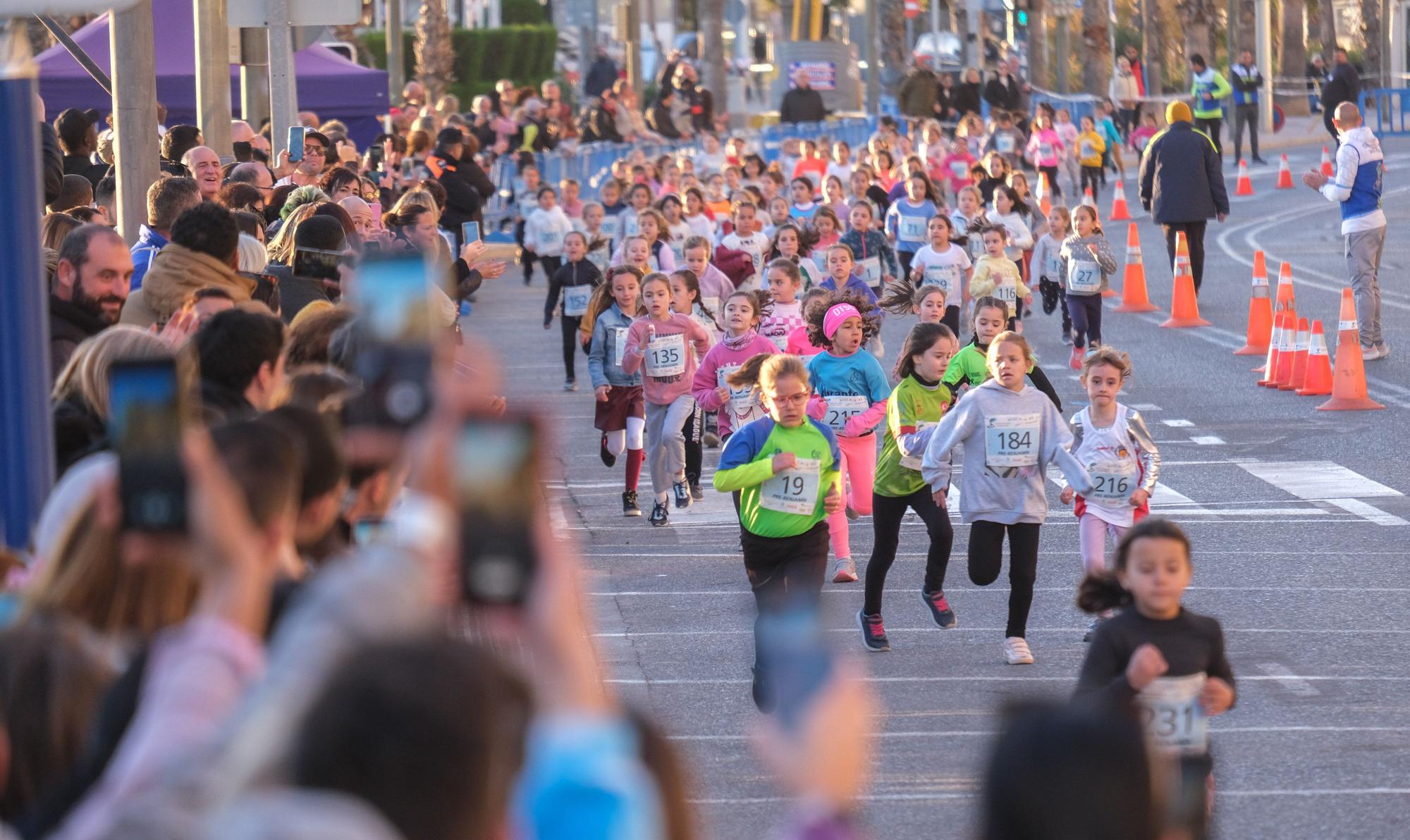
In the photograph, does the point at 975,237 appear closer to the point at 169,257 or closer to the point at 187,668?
the point at 169,257

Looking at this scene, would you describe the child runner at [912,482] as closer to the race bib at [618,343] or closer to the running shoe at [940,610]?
the running shoe at [940,610]

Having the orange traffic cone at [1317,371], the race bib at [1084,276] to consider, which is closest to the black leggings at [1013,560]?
the orange traffic cone at [1317,371]

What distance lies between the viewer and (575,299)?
16.9 metres

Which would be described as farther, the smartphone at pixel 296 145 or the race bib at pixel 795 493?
the smartphone at pixel 296 145

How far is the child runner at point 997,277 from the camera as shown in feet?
52.6

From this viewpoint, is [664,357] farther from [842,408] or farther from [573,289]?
[573,289]

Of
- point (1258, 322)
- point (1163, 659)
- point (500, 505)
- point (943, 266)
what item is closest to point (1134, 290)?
point (1258, 322)

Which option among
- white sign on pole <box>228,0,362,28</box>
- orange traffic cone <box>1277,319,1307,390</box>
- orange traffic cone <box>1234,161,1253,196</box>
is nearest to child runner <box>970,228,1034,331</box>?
orange traffic cone <box>1277,319,1307,390</box>

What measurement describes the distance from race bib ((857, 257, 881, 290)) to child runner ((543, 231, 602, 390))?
2.17m

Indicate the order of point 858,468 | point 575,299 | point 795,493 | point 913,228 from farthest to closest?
point 913,228 < point 575,299 < point 858,468 < point 795,493

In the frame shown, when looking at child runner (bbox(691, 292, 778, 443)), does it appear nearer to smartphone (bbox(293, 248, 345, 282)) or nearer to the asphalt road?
the asphalt road

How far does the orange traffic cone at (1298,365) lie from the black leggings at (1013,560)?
7966mm

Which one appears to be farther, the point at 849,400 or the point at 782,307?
the point at 782,307

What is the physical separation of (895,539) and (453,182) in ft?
43.0
